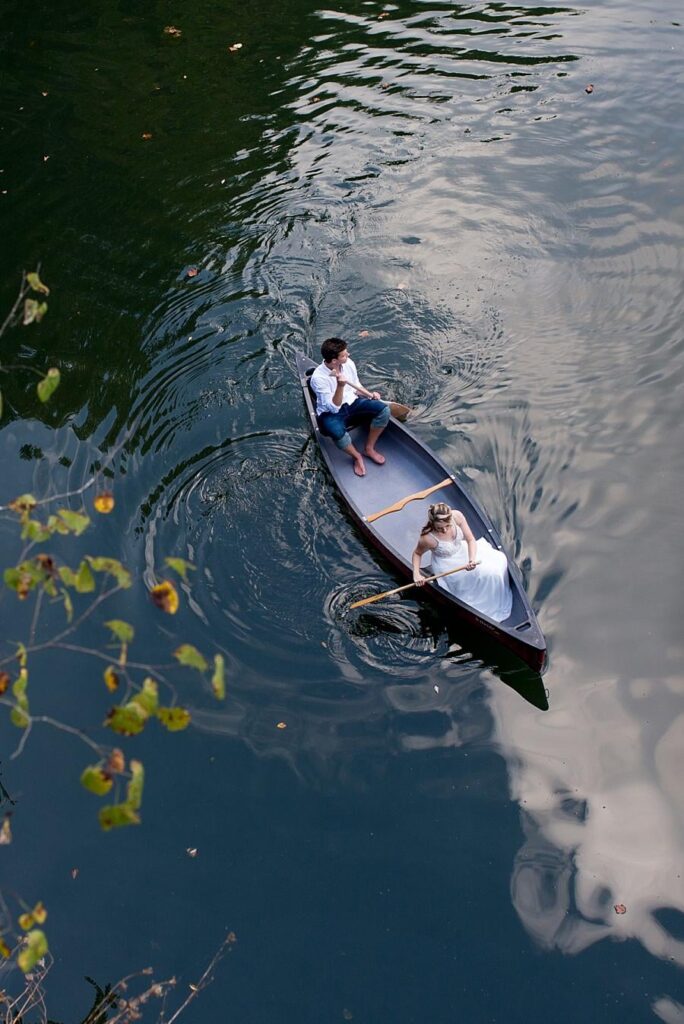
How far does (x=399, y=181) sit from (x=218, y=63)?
5486 mm

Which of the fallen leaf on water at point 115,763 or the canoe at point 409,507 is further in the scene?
the canoe at point 409,507

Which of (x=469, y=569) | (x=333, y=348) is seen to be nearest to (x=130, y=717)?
(x=469, y=569)

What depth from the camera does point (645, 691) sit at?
9.73 metres

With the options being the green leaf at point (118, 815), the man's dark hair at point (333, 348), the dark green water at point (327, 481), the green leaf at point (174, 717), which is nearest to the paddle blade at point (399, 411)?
the dark green water at point (327, 481)

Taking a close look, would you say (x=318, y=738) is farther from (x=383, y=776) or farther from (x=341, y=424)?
(x=341, y=424)

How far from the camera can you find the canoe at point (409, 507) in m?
9.49

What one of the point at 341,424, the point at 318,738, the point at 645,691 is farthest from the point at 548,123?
the point at 318,738

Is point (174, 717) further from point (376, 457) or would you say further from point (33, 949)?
point (376, 457)

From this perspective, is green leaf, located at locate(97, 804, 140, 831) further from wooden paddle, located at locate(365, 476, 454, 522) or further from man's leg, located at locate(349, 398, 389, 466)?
man's leg, located at locate(349, 398, 389, 466)

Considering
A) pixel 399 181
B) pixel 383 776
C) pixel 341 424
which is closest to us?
pixel 383 776

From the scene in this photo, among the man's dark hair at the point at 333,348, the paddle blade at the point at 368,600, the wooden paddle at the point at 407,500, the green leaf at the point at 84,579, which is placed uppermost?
the green leaf at the point at 84,579

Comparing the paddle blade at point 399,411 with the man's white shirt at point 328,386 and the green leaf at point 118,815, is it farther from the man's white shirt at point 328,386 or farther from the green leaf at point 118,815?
the green leaf at point 118,815

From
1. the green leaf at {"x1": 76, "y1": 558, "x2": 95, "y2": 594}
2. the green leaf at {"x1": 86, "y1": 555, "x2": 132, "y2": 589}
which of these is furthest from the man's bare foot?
the green leaf at {"x1": 76, "y1": 558, "x2": 95, "y2": 594}

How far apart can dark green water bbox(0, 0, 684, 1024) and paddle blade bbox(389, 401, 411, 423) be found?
18.5 inches
